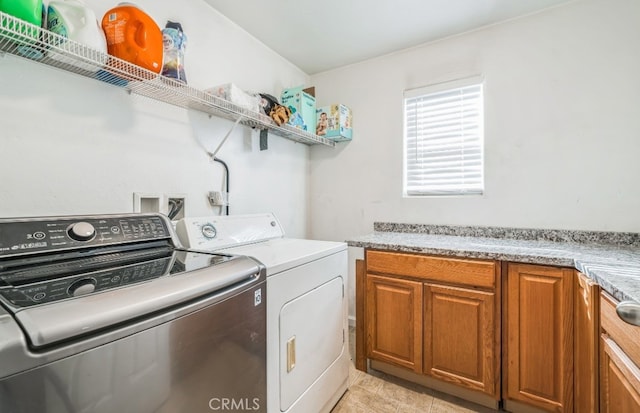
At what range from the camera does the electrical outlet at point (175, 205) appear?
1547 millimetres

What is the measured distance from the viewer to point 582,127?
1765 mm

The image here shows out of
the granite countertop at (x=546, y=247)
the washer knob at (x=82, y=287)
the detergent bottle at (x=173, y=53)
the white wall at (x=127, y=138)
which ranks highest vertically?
the detergent bottle at (x=173, y=53)

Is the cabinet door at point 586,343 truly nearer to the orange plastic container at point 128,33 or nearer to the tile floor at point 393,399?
the tile floor at point 393,399

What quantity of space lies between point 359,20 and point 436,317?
198 cm

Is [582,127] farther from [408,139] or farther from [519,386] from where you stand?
[519,386]

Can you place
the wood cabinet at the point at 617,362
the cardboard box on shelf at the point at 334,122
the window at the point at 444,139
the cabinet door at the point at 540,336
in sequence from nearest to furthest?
the wood cabinet at the point at 617,362, the cabinet door at the point at 540,336, the window at the point at 444,139, the cardboard box on shelf at the point at 334,122

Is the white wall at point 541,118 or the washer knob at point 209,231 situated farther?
the white wall at point 541,118

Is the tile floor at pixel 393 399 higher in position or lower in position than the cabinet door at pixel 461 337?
lower

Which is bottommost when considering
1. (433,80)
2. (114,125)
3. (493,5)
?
(114,125)

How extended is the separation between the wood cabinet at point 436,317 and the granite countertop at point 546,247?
0.25 feet

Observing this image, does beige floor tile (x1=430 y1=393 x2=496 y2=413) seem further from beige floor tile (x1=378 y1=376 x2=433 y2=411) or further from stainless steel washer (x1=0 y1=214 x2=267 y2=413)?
stainless steel washer (x1=0 y1=214 x2=267 y2=413)

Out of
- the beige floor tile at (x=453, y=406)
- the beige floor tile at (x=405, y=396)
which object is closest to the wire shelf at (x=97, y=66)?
the beige floor tile at (x=405, y=396)

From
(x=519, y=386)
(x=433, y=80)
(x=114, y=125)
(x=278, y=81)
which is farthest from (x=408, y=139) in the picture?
(x=114, y=125)

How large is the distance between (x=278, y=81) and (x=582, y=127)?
2.15 meters
